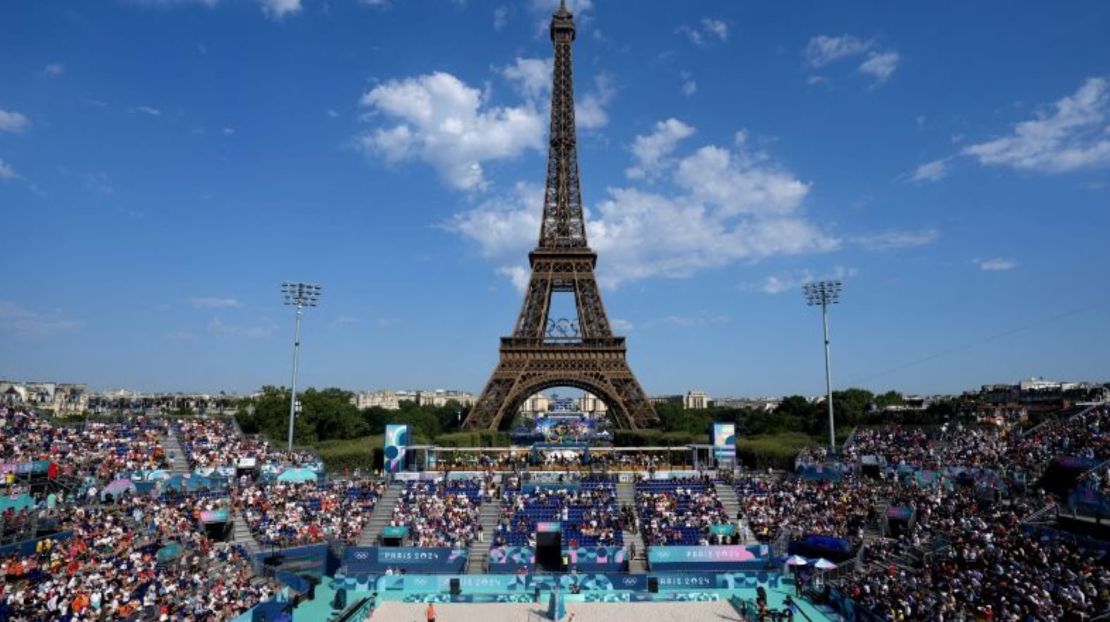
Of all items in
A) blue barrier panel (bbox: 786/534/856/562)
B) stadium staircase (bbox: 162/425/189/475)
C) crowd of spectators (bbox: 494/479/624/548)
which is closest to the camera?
blue barrier panel (bbox: 786/534/856/562)

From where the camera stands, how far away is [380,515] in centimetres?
3428

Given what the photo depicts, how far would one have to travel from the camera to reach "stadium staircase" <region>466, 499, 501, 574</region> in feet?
97.5

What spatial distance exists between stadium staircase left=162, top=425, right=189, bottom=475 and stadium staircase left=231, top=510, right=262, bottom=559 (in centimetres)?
585

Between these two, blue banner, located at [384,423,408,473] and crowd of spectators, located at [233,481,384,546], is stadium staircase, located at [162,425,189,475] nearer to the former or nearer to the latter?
crowd of spectators, located at [233,481,384,546]

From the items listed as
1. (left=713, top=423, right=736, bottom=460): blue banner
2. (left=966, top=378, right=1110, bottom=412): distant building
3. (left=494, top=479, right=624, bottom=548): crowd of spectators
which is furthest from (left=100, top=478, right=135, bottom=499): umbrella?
(left=966, top=378, right=1110, bottom=412): distant building

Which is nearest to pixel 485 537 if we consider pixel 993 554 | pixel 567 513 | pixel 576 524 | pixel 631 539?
pixel 567 513

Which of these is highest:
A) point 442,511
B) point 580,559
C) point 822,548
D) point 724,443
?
point 724,443

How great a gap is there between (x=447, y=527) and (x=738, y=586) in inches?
530

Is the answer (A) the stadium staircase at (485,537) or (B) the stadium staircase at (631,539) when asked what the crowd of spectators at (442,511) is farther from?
(B) the stadium staircase at (631,539)

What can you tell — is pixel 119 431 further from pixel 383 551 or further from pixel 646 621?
pixel 646 621

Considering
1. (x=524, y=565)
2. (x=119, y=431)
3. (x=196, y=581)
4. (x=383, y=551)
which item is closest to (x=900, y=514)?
(x=524, y=565)

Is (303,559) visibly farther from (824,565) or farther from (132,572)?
(824,565)

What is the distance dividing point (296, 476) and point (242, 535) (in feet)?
15.8

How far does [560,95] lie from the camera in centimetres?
6147
